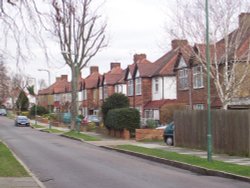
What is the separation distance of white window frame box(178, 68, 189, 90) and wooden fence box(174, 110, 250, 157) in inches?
581

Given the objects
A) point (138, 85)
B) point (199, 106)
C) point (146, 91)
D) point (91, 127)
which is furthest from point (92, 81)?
point (199, 106)

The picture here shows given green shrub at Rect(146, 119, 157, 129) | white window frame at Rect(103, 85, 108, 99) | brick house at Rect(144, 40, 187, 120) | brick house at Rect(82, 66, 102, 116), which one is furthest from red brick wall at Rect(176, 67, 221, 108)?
brick house at Rect(82, 66, 102, 116)

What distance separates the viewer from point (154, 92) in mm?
55344

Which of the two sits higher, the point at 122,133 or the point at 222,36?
the point at 222,36

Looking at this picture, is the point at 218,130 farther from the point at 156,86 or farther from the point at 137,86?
the point at 137,86

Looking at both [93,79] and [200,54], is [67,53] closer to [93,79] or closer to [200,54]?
[200,54]

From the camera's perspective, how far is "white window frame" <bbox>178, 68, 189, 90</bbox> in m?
43.8

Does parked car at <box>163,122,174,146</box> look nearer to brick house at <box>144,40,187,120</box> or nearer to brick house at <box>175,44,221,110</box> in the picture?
brick house at <box>175,44,221,110</box>

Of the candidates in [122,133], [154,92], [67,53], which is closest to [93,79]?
[154,92]

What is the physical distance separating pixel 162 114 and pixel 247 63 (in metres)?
14.7

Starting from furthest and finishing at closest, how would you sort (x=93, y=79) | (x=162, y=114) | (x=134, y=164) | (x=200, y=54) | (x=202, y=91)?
(x=93, y=79), (x=162, y=114), (x=202, y=91), (x=200, y=54), (x=134, y=164)

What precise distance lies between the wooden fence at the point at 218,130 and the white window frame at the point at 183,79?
581 inches

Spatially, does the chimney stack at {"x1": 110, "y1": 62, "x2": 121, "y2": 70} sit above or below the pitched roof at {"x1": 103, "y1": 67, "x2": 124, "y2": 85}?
above

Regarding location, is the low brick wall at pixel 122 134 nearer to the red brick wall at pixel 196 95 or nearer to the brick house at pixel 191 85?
the brick house at pixel 191 85
